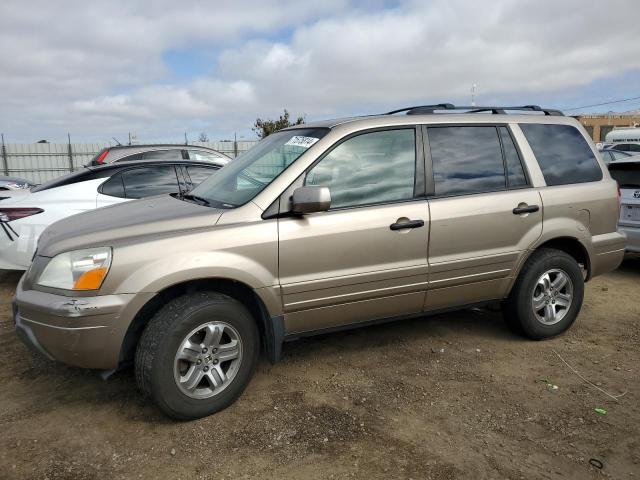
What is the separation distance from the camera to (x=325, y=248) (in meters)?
3.30

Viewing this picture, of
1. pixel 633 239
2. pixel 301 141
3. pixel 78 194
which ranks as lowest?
pixel 633 239

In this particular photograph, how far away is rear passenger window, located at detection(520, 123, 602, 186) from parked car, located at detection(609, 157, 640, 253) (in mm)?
2159

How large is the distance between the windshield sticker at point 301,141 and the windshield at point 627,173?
15.7 feet

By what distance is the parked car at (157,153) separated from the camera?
931cm

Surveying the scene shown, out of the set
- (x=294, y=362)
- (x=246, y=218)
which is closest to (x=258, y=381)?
(x=294, y=362)

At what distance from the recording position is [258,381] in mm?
3645

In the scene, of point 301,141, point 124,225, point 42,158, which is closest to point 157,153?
point 301,141

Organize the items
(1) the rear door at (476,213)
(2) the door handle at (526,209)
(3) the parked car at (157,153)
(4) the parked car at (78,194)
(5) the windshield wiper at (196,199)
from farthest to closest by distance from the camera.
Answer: (3) the parked car at (157,153)
(4) the parked car at (78,194)
(2) the door handle at (526,209)
(1) the rear door at (476,213)
(5) the windshield wiper at (196,199)

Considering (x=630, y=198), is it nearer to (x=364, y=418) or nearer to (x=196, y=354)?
(x=364, y=418)

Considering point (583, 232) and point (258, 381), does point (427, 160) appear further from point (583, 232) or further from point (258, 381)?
point (258, 381)

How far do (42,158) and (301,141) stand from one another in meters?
21.7

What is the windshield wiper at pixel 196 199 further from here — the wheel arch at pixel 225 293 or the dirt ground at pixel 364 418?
the dirt ground at pixel 364 418

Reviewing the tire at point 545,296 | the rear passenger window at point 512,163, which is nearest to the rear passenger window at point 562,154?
the rear passenger window at point 512,163

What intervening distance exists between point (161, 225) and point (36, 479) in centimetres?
147
